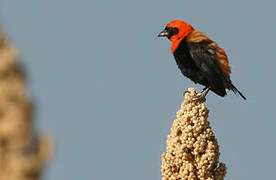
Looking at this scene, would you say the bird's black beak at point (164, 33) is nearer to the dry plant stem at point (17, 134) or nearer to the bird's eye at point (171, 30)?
the bird's eye at point (171, 30)

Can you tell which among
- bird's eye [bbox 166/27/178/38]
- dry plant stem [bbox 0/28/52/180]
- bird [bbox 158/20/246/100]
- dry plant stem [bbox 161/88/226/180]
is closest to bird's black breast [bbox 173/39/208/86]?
bird [bbox 158/20/246/100]

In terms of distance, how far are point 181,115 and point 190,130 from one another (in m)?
0.27

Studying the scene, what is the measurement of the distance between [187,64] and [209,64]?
412 millimetres

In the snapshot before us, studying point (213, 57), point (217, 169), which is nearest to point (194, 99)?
point (217, 169)

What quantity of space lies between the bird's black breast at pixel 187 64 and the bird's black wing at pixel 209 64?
2.9 inches

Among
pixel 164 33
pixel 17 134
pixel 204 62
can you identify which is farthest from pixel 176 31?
pixel 17 134

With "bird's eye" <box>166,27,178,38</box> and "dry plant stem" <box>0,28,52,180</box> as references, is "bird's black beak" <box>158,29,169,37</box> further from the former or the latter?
"dry plant stem" <box>0,28,52,180</box>

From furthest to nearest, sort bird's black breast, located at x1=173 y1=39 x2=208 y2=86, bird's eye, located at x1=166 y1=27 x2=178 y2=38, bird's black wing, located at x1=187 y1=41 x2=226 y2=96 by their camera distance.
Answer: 1. bird's eye, located at x1=166 y1=27 x2=178 y2=38
2. bird's black breast, located at x1=173 y1=39 x2=208 y2=86
3. bird's black wing, located at x1=187 y1=41 x2=226 y2=96

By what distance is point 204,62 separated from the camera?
1052 cm

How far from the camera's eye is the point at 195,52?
10.5 metres

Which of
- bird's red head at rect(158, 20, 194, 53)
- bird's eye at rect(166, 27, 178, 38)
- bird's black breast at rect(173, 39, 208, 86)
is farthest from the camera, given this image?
bird's eye at rect(166, 27, 178, 38)

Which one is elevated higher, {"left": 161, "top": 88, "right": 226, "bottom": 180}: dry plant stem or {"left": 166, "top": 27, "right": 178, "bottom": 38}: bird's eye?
{"left": 166, "top": 27, "right": 178, "bottom": 38}: bird's eye

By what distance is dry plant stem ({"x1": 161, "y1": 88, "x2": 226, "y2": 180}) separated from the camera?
24.7 ft

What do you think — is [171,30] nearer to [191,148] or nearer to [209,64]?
[209,64]
